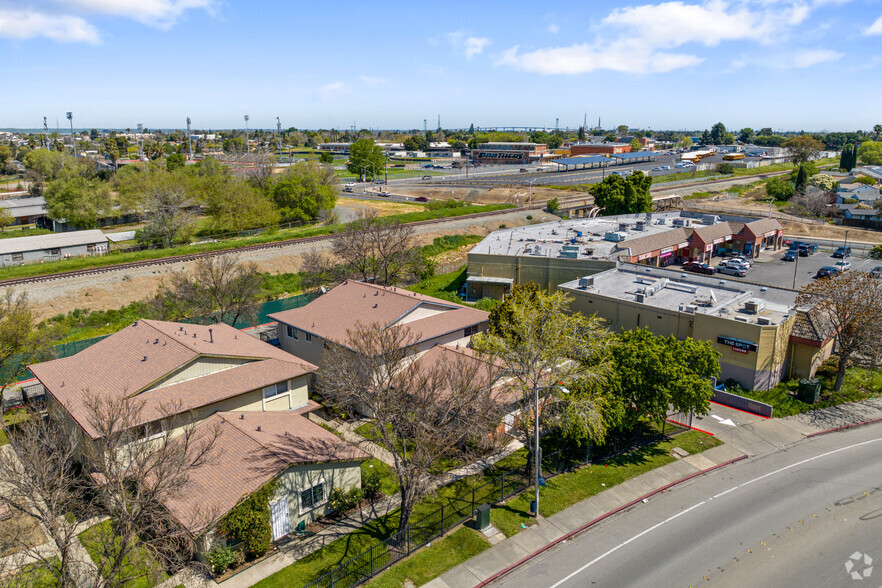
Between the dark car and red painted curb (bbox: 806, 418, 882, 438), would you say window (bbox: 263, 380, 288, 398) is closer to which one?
red painted curb (bbox: 806, 418, 882, 438)

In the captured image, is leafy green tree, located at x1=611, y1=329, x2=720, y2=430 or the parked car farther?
the parked car

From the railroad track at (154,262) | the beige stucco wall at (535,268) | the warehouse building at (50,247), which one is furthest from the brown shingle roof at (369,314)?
the warehouse building at (50,247)

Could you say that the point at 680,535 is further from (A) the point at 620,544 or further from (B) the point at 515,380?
(B) the point at 515,380

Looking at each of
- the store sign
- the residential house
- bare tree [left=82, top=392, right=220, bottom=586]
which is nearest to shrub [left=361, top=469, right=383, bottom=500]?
the residential house

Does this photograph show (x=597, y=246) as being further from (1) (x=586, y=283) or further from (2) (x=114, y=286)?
(2) (x=114, y=286)

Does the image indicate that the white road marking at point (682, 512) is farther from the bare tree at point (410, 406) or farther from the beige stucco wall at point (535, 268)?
the beige stucco wall at point (535, 268)

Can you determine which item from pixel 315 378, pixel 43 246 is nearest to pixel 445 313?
pixel 315 378
